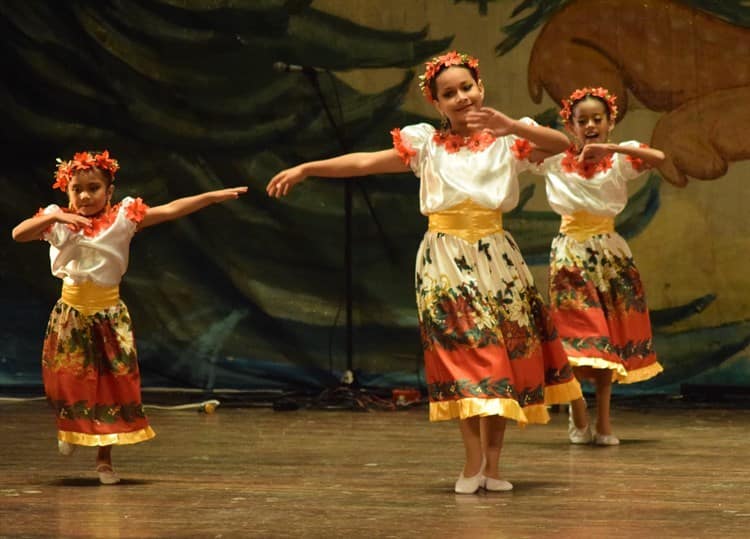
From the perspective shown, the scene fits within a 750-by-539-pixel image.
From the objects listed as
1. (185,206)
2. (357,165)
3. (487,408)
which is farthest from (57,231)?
(487,408)

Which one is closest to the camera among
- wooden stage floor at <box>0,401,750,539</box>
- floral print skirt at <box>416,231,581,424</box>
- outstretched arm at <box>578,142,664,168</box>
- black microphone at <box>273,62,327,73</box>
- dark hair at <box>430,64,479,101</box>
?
wooden stage floor at <box>0,401,750,539</box>

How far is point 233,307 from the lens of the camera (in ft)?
27.0

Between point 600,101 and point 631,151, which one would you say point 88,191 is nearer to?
point 631,151

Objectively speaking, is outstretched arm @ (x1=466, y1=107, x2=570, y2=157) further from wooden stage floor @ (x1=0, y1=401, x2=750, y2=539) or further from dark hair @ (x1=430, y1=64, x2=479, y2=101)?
wooden stage floor @ (x1=0, y1=401, x2=750, y2=539)

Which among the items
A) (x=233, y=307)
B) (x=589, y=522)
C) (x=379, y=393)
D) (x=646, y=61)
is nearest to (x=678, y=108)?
(x=646, y=61)

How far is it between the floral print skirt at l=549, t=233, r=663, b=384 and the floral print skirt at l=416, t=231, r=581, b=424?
126cm

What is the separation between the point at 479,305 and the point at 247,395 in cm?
380

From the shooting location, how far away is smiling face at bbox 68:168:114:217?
4.95 metres

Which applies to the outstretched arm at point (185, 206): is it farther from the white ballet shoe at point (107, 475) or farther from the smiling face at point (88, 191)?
the white ballet shoe at point (107, 475)

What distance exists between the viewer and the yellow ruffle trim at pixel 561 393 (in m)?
4.59

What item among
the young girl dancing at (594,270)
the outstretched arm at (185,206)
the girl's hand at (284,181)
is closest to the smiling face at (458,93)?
the girl's hand at (284,181)

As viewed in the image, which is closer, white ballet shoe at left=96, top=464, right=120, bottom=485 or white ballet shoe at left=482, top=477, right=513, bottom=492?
white ballet shoe at left=482, top=477, right=513, bottom=492

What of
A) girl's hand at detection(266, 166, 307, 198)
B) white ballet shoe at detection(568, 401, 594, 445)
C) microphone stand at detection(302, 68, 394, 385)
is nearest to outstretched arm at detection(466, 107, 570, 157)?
girl's hand at detection(266, 166, 307, 198)

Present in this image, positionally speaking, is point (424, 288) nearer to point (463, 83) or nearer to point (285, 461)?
point (463, 83)
